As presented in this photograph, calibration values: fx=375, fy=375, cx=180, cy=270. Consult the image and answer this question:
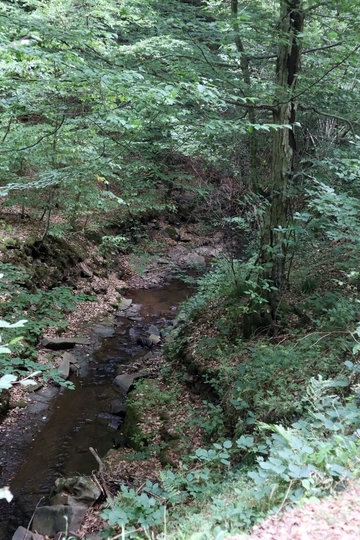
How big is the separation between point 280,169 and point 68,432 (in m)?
5.95

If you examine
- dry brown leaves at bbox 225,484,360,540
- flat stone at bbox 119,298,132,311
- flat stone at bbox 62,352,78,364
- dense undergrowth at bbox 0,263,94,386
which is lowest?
flat stone at bbox 119,298,132,311

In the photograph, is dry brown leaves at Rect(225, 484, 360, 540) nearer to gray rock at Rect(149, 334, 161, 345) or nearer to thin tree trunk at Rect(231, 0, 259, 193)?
thin tree trunk at Rect(231, 0, 259, 193)

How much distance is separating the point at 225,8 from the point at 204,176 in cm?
575

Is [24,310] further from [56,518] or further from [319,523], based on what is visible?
[319,523]

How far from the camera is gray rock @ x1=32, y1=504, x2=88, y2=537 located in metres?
4.58

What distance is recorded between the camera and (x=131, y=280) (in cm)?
1512

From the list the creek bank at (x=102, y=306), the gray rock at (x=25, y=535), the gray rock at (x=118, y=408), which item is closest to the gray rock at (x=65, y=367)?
the creek bank at (x=102, y=306)

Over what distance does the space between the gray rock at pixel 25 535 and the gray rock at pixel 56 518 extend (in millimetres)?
90

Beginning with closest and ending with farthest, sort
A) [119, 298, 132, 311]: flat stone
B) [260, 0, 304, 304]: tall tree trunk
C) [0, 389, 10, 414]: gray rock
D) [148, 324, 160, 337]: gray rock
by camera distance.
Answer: [260, 0, 304, 304]: tall tree trunk → [0, 389, 10, 414]: gray rock → [148, 324, 160, 337]: gray rock → [119, 298, 132, 311]: flat stone

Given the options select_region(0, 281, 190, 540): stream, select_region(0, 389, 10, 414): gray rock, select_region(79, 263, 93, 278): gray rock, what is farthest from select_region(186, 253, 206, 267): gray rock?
select_region(0, 389, 10, 414): gray rock

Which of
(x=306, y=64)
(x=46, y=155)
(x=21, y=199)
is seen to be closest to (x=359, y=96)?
(x=306, y=64)

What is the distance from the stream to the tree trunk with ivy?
340cm

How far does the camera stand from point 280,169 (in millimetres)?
6238

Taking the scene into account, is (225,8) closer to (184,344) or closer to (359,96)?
(359,96)
